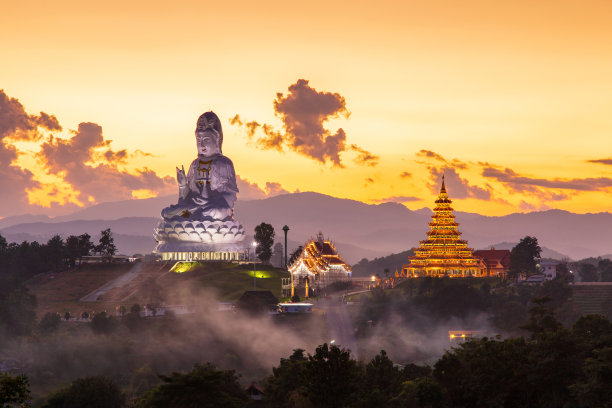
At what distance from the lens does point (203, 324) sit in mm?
101500

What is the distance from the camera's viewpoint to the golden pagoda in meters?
124

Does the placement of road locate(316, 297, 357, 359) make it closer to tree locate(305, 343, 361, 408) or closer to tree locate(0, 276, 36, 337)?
tree locate(0, 276, 36, 337)

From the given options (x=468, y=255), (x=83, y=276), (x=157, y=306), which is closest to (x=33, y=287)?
(x=83, y=276)

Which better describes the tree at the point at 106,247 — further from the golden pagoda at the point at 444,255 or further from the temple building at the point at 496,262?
the temple building at the point at 496,262

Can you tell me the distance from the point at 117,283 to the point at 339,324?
108ft

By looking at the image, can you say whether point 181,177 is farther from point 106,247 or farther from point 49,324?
point 49,324

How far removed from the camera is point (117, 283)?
124 meters

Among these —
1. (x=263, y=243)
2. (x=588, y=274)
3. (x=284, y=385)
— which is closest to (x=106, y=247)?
(x=263, y=243)

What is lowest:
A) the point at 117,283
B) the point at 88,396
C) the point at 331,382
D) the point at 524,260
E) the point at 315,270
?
the point at 88,396

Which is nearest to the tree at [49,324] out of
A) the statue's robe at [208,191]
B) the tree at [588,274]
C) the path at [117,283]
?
the path at [117,283]

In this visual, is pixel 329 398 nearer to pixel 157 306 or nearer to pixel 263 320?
pixel 263 320

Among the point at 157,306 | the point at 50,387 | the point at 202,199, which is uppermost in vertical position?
the point at 202,199

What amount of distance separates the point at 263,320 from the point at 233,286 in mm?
17169

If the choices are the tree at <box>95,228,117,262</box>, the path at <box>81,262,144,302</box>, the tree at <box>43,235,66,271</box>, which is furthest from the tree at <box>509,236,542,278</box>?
the tree at <box>43,235,66,271</box>
